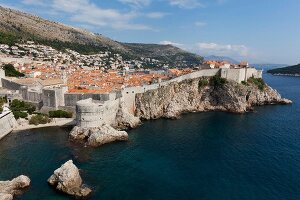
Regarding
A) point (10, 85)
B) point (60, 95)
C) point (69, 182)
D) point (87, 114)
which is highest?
point (10, 85)

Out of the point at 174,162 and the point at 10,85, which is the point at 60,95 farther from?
the point at 174,162

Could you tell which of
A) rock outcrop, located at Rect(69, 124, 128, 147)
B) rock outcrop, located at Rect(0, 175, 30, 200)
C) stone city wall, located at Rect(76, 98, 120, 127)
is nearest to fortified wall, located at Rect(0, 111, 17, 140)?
rock outcrop, located at Rect(69, 124, 128, 147)

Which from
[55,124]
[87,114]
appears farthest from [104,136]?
[55,124]

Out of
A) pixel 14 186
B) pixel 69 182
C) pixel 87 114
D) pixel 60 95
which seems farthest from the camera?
pixel 60 95

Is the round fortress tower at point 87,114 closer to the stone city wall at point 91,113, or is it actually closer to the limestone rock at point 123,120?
the stone city wall at point 91,113

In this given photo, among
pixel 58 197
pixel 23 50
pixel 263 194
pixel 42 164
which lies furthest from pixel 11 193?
pixel 23 50

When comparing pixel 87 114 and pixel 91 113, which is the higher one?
pixel 91 113

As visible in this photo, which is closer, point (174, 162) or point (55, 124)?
point (174, 162)
